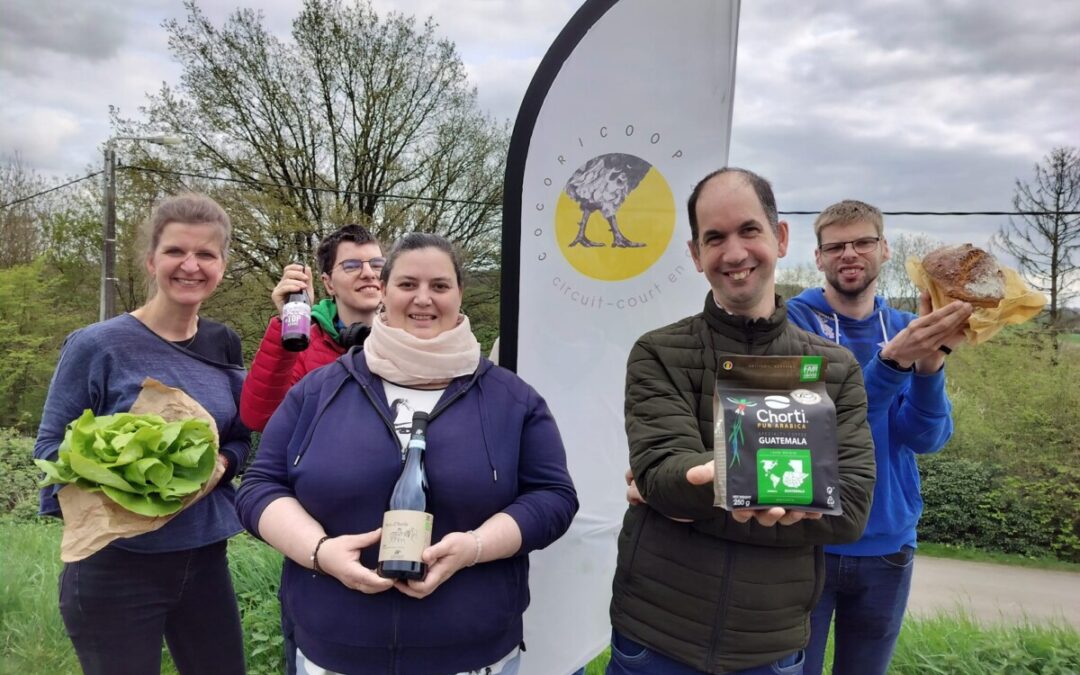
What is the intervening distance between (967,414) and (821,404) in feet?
43.6

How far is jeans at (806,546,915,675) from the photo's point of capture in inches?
86.1

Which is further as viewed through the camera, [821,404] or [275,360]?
[275,360]

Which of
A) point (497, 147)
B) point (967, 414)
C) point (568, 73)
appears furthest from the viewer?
point (497, 147)

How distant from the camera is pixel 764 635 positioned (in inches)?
63.2

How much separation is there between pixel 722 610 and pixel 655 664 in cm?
24

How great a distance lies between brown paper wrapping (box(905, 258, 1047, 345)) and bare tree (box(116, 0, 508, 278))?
1432 cm

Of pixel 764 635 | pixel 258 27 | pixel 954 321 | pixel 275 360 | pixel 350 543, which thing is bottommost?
pixel 764 635

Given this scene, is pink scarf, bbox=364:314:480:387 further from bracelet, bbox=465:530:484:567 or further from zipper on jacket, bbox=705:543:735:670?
zipper on jacket, bbox=705:543:735:670

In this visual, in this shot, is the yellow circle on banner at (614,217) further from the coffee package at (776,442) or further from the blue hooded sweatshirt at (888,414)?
the coffee package at (776,442)

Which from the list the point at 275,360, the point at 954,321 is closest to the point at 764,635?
the point at 954,321

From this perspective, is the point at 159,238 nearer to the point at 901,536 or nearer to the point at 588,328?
the point at 588,328

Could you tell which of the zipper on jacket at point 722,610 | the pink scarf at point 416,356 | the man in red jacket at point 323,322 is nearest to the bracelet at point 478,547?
the pink scarf at point 416,356

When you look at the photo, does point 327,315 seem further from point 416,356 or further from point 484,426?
point 484,426

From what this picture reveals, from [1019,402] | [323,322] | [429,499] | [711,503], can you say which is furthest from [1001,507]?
[429,499]
